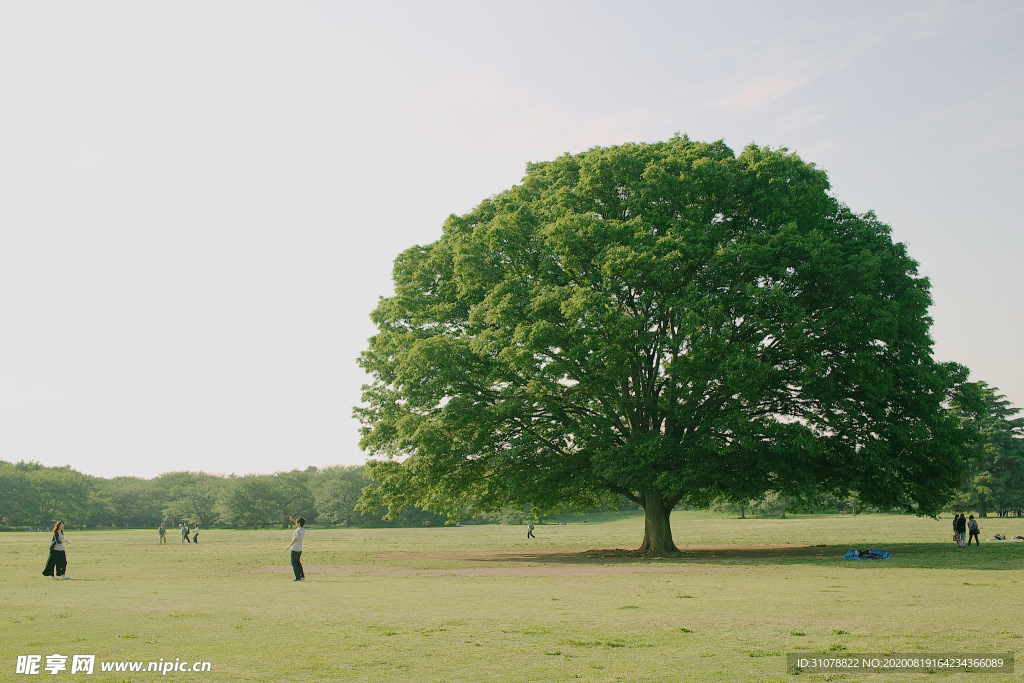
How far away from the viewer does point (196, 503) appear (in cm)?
12300

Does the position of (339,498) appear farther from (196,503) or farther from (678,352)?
(678,352)

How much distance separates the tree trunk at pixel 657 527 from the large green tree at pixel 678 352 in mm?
92

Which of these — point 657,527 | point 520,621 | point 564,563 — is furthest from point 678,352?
point 520,621

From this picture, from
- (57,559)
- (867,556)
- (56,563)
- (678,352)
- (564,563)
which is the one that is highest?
(678,352)

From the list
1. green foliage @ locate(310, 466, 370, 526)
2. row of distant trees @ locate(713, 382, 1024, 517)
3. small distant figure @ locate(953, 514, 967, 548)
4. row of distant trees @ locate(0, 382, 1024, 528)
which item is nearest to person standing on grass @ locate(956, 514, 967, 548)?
small distant figure @ locate(953, 514, 967, 548)

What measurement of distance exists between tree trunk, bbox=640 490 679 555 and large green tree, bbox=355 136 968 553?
92 mm

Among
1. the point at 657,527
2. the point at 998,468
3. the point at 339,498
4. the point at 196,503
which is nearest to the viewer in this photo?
the point at 657,527

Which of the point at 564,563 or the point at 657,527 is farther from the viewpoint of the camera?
the point at 657,527

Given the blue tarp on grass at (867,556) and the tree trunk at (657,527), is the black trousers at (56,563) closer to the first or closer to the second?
the tree trunk at (657,527)

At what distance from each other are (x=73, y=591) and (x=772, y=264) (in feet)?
88.5

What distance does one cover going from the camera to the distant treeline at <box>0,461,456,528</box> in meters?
116

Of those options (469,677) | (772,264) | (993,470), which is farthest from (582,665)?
(993,470)

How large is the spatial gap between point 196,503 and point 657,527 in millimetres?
109427

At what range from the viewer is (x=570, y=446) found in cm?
3400
